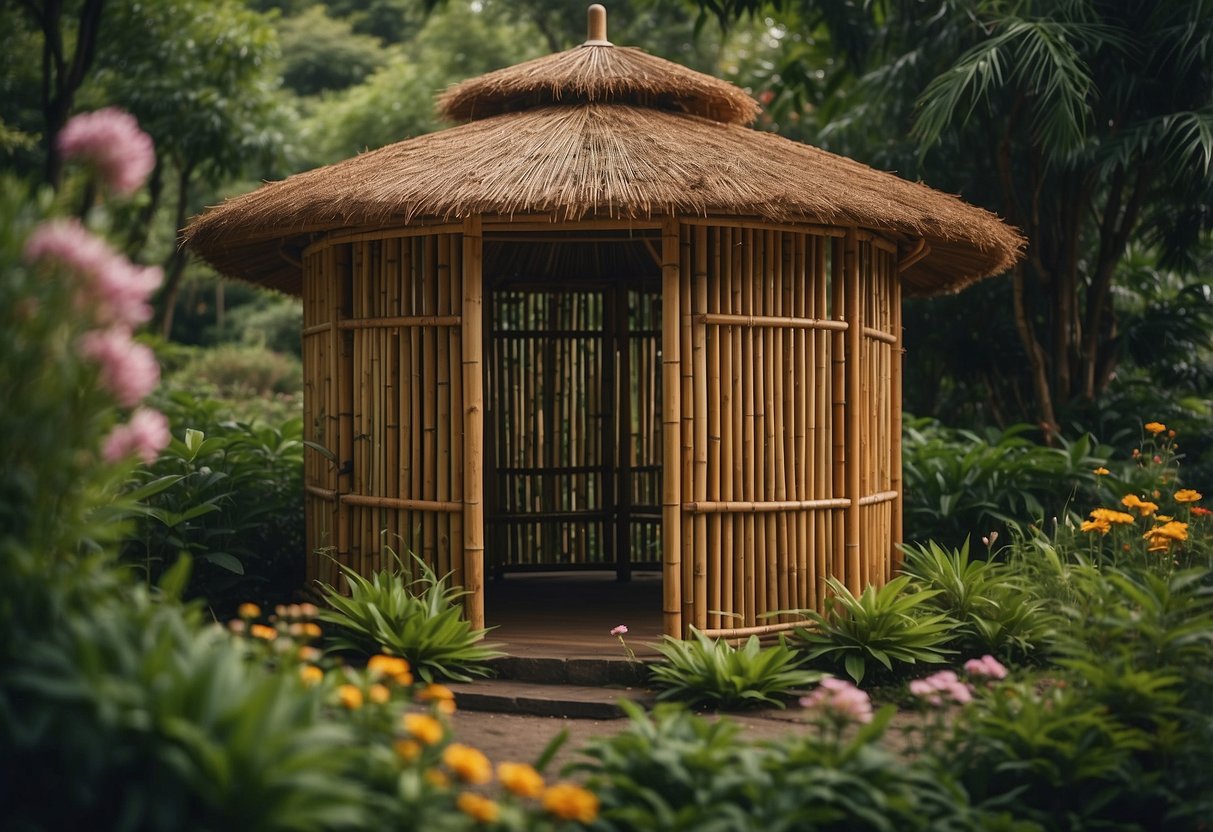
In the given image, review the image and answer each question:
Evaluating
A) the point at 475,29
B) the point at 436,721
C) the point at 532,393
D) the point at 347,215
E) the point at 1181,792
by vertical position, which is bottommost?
the point at 1181,792

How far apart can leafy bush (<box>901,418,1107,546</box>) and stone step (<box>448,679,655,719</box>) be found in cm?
364

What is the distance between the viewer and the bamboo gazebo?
6.22 m

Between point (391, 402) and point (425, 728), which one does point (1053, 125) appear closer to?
point (391, 402)

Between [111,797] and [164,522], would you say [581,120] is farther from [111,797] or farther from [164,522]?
[111,797]

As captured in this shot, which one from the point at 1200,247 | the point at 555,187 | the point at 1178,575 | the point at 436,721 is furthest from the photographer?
the point at 1200,247

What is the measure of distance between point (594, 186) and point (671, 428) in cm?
129

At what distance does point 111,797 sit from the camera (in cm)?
326

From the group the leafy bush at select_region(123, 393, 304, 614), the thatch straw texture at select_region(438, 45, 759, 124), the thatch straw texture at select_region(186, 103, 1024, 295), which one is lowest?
the leafy bush at select_region(123, 393, 304, 614)

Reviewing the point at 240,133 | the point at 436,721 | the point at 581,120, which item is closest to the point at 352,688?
the point at 436,721

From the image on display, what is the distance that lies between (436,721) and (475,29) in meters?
20.0

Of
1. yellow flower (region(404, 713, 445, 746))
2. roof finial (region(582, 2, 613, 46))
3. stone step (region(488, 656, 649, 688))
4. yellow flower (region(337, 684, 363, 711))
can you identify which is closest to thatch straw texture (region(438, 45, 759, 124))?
roof finial (region(582, 2, 613, 46))

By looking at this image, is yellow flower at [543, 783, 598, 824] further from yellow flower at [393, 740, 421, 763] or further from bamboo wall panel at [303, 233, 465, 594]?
bamboo wall panel at [303, 233, 465, 594]

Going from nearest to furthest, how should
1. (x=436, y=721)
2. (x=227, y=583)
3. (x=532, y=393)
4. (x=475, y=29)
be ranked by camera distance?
(x=436, y=721), (x=227, y=583), (x=532, y=393), (x=475, y=29)

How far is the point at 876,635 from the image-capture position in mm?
6234
